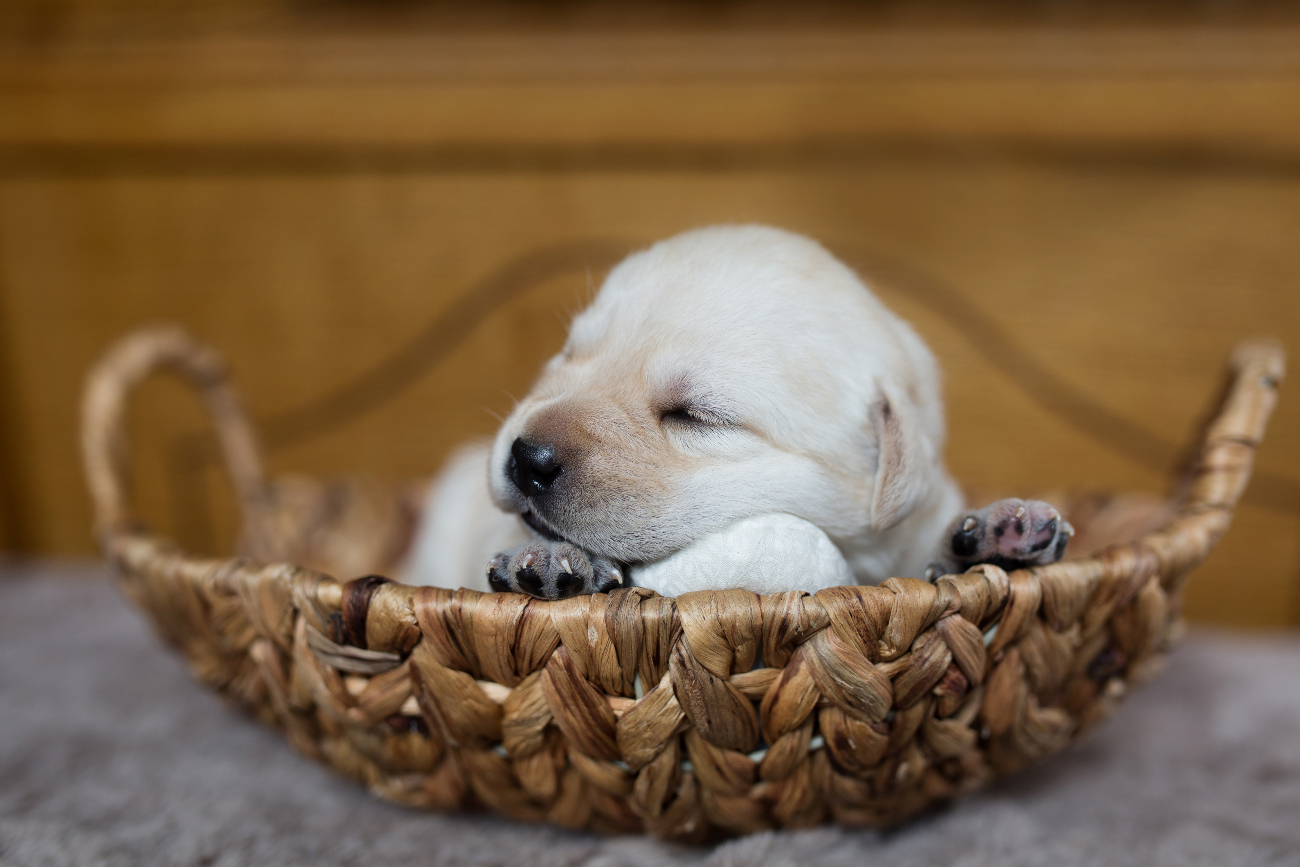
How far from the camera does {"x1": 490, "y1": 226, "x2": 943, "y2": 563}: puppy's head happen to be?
3.57 feet

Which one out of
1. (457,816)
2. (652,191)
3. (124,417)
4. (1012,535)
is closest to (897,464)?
(1012,535)

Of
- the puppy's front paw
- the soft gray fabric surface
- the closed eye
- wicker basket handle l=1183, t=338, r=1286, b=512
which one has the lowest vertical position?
the soft gray fabric surface

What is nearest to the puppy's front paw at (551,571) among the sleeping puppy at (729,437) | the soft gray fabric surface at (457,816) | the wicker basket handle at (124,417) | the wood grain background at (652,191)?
the sleeping puppy at (729,437)

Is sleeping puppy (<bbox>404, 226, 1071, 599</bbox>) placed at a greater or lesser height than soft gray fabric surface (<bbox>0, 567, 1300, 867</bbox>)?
greater

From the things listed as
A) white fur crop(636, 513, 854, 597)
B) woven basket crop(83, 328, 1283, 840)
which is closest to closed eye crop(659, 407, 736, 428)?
white fur crop(636, 513, 854, 597)

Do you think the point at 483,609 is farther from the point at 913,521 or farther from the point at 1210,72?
the point at 1210,72

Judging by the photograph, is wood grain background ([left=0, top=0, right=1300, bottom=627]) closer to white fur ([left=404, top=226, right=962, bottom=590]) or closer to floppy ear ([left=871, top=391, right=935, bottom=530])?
white fur ([left=404, top=226, right=962, bottom=590])

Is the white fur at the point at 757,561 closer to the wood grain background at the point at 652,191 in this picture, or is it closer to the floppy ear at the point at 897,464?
the floppy ear at the point at 897,464

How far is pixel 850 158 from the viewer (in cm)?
249

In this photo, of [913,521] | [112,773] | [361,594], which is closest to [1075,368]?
[913,521]

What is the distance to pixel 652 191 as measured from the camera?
2.56 meters

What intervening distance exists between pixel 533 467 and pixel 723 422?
24 centimetres

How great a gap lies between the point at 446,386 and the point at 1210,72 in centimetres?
222

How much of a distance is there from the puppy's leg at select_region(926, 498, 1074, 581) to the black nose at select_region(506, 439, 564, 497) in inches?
18.8
